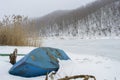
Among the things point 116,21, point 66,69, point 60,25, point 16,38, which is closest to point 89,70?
point 66,69

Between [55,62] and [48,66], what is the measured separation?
31 centimetres

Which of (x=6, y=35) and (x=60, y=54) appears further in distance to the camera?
(x=6, y=35)

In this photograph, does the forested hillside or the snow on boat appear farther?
the forested hillside

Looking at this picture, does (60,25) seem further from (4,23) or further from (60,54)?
(60,54)

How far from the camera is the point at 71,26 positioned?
4459 cm

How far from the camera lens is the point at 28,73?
433 centimetres

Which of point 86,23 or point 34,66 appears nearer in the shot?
point 34,66

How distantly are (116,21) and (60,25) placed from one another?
1178 cm

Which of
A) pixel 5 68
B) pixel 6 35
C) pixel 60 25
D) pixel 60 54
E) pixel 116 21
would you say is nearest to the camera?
pixel 5 68

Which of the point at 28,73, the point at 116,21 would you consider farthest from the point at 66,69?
the point at 116,21

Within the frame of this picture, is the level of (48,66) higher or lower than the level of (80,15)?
lower

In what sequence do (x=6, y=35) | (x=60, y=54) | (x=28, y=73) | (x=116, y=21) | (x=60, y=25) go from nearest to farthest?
(x=28, y=73) → (x=60, y=54) → (x=6, y=35) → (x=116, y=21) → (x=60, y=25)

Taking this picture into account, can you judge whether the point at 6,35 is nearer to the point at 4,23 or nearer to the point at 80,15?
the point at 4,23

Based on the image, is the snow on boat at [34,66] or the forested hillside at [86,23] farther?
the forested hillside at [86,23]
